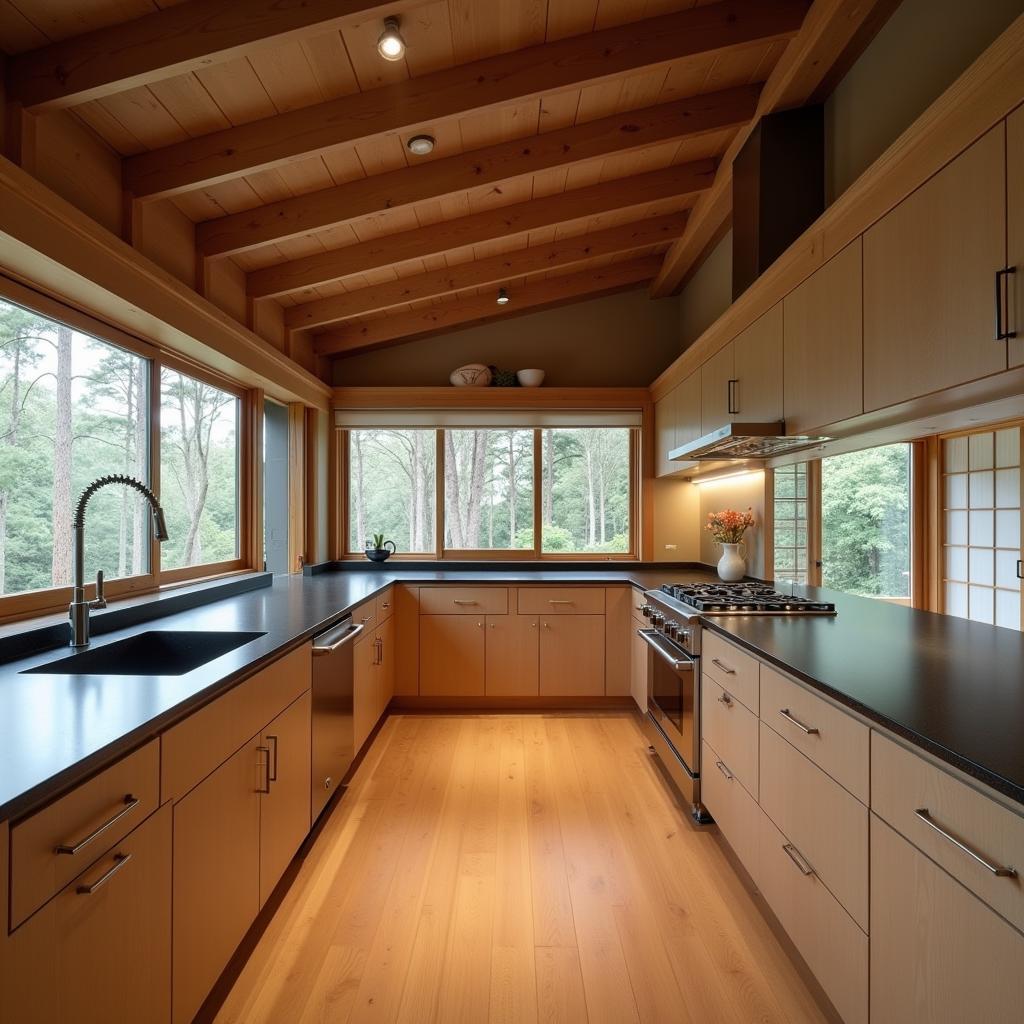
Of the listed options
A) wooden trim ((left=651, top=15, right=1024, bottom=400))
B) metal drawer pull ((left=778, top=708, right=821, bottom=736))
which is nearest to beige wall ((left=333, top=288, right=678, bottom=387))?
wooden trim ((left=651, top=15, right=1024, bottom=400))

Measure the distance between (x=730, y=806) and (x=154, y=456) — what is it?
105 inches

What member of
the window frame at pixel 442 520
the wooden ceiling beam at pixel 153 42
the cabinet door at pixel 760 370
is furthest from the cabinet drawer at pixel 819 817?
the window frame at pixel 442 520

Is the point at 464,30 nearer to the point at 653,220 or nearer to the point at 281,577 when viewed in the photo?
the point at 653,220

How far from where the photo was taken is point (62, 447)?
200cm

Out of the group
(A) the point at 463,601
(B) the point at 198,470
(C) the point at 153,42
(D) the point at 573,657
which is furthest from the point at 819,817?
(B) the point at 198,470

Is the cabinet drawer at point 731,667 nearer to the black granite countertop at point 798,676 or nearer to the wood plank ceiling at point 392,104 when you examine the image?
the black granite countertop at point 798,676

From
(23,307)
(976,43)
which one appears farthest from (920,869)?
(23,307)

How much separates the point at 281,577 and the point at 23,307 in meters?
2.22

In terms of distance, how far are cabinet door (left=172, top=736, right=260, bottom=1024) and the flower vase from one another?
102 inches

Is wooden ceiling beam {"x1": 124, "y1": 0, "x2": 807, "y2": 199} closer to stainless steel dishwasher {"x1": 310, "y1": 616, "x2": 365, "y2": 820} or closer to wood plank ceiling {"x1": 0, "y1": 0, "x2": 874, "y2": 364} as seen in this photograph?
wood plank ceiling {"x1": 0, "y1": 0, "x2": 874, "y2": 364}

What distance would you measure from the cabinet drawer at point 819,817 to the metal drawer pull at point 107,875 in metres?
1.43

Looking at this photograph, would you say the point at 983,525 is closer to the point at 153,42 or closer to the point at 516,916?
the point at 516,916

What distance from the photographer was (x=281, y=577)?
3.77 meters

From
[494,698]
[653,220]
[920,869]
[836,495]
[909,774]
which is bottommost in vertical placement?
[494,698]
